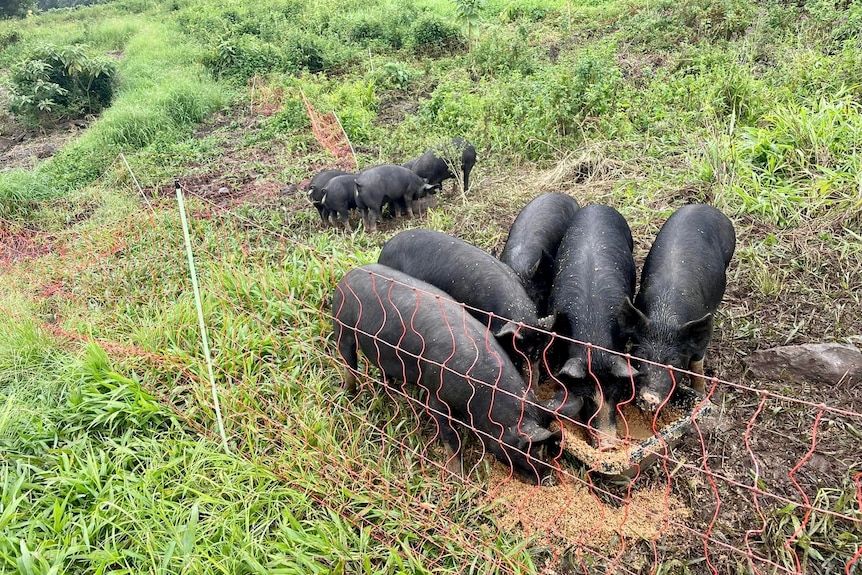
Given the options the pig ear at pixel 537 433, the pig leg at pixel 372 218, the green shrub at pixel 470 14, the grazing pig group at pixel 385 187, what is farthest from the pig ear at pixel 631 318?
the green shrub at pixel 470 14

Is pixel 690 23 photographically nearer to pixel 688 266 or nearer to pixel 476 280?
pixel 688 266

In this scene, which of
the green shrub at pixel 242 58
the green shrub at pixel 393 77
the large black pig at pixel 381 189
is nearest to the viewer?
the large black pig at pixel 381 189

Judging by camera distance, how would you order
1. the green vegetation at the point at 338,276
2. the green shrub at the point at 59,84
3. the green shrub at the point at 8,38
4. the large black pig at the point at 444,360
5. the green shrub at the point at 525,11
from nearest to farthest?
the green vegetation at the point at 338,276, the large black pig at the point at 444,360, the green shrub at the point at 59,84, the green shrub at the point at 525,11, the green shrub at the point at 8,38

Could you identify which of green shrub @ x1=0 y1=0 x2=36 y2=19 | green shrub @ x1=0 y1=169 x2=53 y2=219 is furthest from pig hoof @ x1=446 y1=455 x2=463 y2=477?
green shrub @ x1=0 y1=0 x2=36 y2=19

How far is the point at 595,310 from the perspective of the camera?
13.7ft

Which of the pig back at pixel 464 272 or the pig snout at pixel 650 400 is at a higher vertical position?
the pig back at pixel 464 272

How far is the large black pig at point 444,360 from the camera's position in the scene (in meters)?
3.49

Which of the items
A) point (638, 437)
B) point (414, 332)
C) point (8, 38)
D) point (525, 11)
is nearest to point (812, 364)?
point (638, 437)

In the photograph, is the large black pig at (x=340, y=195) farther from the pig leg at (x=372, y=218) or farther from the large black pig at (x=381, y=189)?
the pig leg at (x=372, y=218)

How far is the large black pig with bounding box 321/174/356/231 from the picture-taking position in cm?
727

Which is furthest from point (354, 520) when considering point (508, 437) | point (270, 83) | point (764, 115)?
point (270, 83)

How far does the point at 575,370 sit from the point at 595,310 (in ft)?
2.47

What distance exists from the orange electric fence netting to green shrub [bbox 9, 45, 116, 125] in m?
10.6

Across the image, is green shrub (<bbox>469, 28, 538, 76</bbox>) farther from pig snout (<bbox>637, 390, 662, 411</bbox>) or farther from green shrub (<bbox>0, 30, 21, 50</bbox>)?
green shrub (<bbox>0, 30, 21, 50</bbox>)
